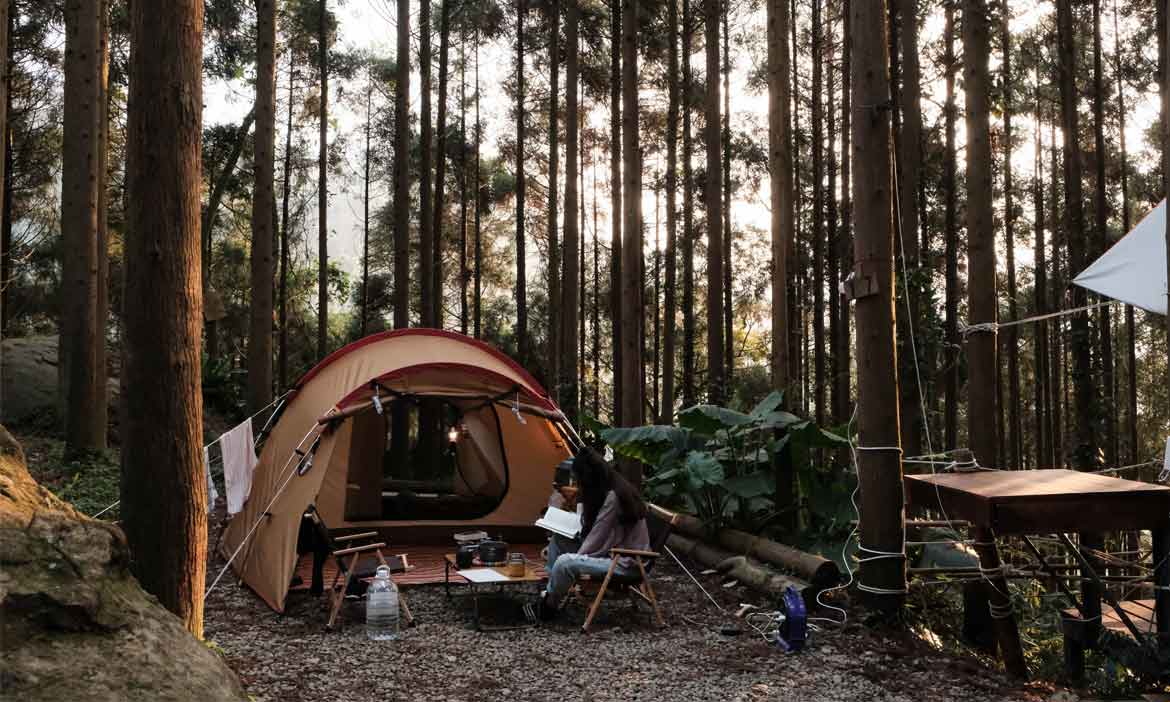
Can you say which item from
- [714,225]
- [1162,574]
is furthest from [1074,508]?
[714,225]

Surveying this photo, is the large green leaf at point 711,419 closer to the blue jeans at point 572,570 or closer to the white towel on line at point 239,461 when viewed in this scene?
the blue jeans at point 572,570

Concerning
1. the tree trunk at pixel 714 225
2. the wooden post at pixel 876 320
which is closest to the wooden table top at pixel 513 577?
the wooden post at pixel 876 320

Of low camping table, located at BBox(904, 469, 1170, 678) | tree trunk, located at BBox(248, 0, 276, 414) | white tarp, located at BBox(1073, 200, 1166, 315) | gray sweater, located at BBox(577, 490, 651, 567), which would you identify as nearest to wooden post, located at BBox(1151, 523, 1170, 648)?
low camping table, located at BBox(904, 469, 1170, 678)

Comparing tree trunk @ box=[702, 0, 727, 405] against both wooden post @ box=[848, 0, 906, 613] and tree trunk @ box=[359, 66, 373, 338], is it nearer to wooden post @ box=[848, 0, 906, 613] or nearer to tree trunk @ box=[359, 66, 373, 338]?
wooden post @ box=[848, 0, 906, 613]

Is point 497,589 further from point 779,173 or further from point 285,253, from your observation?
point 285,253

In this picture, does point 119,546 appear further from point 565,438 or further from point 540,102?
point 540,102

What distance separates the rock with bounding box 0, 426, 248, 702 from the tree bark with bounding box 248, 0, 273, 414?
8.29 m

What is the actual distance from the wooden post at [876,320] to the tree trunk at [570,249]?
8.96m

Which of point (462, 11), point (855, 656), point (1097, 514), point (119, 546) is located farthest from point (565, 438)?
point (462, 11)

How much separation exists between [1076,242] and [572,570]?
38.1 ft

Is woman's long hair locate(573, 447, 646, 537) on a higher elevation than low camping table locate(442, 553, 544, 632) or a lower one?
higher

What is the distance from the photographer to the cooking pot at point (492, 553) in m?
7.34

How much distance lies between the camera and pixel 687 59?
18359 millimetres

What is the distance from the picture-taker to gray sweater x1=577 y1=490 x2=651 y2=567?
6.54m
